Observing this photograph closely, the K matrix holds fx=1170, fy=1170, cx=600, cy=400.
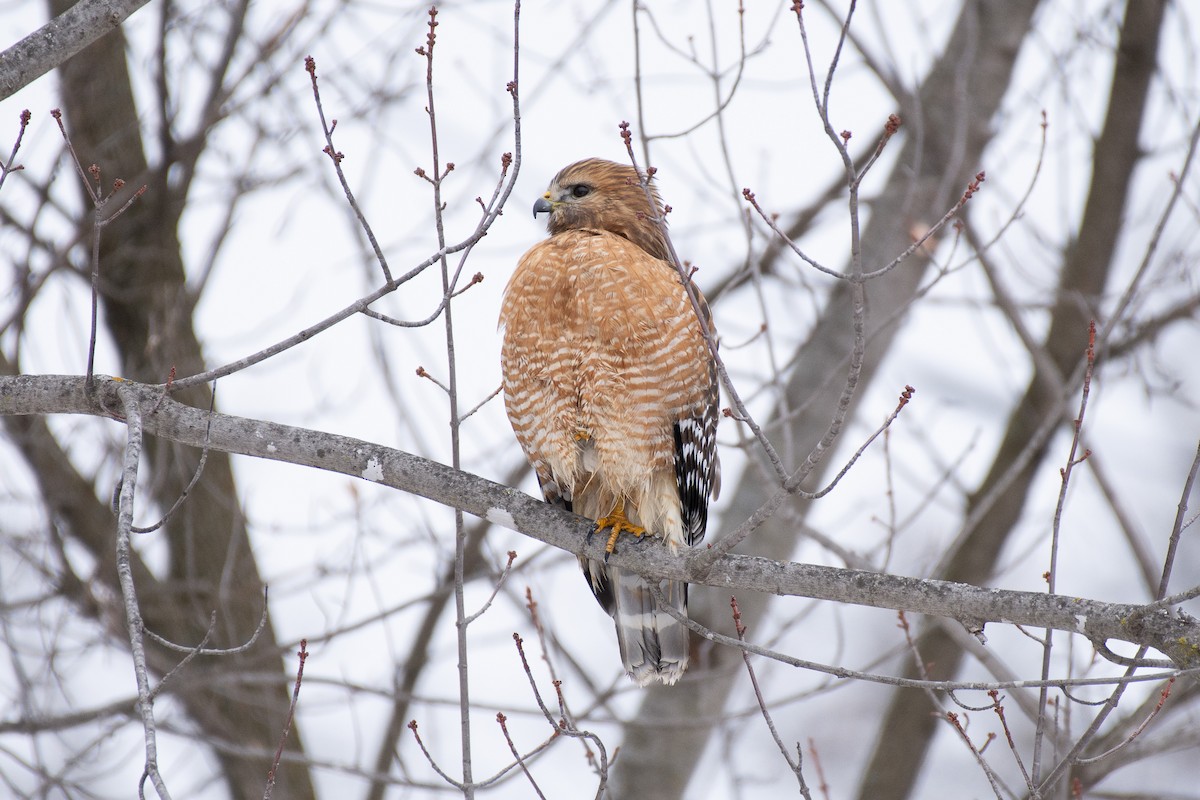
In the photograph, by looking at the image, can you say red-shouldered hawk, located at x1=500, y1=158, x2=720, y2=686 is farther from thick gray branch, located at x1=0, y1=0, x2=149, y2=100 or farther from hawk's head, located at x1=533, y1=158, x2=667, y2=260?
thick gray branch, located at x1=0, y1=0, x2=149, y2=100

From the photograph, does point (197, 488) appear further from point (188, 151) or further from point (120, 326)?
point (188, 151)

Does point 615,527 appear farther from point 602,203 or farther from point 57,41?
point 57,41

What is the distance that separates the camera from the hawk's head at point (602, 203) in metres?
4.75

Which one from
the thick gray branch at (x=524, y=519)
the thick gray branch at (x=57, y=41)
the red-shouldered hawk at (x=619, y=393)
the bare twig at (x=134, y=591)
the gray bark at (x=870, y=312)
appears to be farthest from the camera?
the gray bark at (x=870, y=312)

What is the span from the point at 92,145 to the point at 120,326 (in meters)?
0.98

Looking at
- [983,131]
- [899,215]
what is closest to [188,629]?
[899,215]

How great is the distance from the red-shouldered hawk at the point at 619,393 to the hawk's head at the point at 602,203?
49 millimetres

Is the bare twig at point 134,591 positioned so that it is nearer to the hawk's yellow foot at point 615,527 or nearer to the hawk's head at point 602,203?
the hawk's yellow foot at point 615,527

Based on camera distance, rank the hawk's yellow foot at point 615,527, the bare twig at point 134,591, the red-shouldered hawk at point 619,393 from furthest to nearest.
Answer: the red-shouldered hawk at point 619,393 → the hawk's yellow foot at point 615,527 → the bare twig at point 134,591

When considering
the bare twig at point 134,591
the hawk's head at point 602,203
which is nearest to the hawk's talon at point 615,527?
the hawk's head at point 602,203

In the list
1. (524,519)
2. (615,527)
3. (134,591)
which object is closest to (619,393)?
(615,527)

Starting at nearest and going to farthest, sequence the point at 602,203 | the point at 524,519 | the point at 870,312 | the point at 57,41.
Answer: the point at 57,41 < the point at 524,519 < the point at 602,203 < the point at 870,312

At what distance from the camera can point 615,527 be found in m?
4.10

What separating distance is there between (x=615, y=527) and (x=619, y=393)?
476mm
